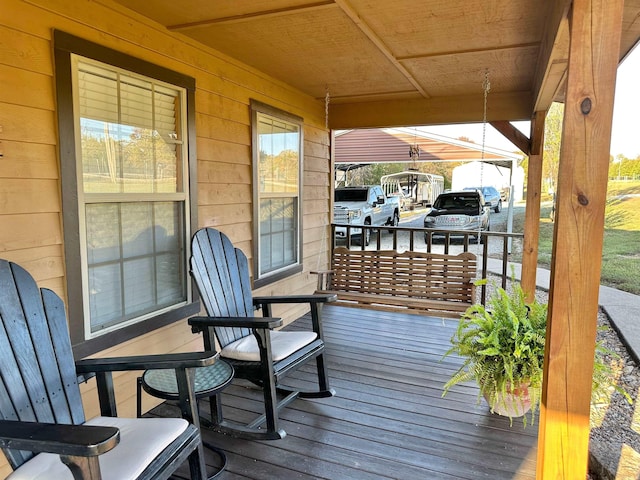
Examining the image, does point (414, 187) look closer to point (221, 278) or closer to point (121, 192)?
point (221, 278)

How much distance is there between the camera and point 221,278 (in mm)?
2629

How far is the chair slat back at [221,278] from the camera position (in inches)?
96.7

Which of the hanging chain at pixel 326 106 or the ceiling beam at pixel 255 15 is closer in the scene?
the ceiling beam at pixel 255 15

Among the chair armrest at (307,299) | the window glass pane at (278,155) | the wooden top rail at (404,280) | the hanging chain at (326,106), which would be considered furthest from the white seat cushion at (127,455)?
the hanging chain at (326,106)

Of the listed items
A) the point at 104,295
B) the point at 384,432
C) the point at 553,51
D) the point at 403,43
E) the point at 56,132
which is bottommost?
the point at 384,432

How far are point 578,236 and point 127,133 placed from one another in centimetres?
216

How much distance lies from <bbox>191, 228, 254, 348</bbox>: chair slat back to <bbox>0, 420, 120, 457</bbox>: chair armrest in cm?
124

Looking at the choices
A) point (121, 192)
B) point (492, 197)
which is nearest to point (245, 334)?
point (121, 192)

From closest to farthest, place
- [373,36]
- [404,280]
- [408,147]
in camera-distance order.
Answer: [373,36]
[404,280]
[408,147]

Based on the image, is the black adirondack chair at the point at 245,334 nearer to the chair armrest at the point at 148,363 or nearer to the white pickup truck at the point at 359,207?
the chair armrest at the point at 148,363

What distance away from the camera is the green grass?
8273 mm

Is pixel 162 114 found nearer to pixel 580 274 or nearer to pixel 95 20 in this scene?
pixel 95 20

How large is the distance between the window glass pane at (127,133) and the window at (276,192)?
0.90 meters

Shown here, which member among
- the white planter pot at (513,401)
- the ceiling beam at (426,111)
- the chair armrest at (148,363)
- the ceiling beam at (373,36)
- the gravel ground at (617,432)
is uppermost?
the ceiling beam at (373,36)
